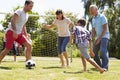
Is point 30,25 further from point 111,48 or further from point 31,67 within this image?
point 111,48

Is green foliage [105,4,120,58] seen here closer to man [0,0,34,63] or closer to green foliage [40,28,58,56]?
green foliage [40,28,58,56]

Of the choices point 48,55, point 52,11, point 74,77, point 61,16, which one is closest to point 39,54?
point 48,55

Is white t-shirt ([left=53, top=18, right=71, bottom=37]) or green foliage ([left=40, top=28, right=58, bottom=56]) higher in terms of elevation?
white t-shirt ([left=53, top=18, right=71, bottom=37])

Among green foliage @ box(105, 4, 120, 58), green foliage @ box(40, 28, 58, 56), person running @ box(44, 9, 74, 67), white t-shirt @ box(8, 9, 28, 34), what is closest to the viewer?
white t-shirt @ box(8, 9, 28, 34)

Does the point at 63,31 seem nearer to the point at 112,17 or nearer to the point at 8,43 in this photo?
the point at 8,43

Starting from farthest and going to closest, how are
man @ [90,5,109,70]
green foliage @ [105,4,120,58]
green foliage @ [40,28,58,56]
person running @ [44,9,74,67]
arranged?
green foliage @ [105,4,120,58] → green foliage @ [40,28,58,56] → person running @ [44,9,74,67] → man @ [90,5,109,70]

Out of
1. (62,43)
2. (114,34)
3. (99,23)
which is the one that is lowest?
(114,34)

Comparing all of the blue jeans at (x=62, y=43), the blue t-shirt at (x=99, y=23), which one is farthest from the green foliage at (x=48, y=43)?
the blue t-shirt at (x=99, y=23)

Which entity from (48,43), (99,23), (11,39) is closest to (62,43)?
(99,23)

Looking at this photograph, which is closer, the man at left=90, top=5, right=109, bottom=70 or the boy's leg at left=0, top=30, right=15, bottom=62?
the boy's leg at left=0, top=30, right=15, bottom=62

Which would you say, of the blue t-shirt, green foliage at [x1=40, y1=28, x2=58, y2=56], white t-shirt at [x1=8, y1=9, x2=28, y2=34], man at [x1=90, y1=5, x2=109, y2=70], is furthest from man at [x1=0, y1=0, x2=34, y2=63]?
green foliage at [x1=40, y1=28, x2=58, y2=56]

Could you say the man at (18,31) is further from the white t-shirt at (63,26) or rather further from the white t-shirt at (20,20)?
the white t-shirt at (63,26)

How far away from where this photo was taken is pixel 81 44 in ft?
28.6

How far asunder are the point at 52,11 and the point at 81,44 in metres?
34.6
